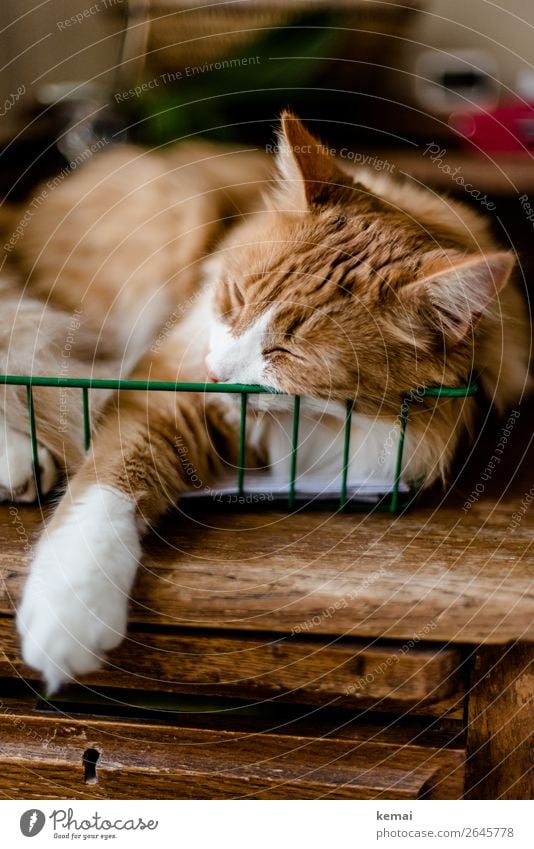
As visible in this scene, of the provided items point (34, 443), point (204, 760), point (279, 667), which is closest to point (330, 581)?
point (279, 667)

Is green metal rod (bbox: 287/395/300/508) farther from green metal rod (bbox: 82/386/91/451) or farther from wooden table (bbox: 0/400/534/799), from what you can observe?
green metal rod (bbox: 82/386/91/451)

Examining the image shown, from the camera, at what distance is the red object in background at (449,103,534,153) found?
0.93 meters

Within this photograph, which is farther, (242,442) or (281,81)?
(281,81)

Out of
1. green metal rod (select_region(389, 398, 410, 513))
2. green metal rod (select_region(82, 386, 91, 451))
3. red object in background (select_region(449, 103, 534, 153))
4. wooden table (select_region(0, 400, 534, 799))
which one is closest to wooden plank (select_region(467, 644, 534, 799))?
wooden table (select_region(0, 400, 534, 799))

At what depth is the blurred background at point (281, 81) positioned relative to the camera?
94cm

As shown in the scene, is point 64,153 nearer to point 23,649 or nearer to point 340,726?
point 23,649

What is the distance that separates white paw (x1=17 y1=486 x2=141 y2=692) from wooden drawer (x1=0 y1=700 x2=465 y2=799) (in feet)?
0.26

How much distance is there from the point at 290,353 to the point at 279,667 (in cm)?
30

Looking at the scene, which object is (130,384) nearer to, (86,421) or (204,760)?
(86,421)

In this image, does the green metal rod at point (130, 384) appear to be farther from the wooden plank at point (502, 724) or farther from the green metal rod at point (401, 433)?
the wooden plank at point (502, 724)

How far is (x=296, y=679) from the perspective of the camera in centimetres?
66

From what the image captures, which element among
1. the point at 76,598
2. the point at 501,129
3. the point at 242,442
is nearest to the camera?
the point at 76,598

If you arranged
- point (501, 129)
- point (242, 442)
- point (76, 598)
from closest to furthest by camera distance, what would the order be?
point (76, 598) → point (242, 442) → point (501, 129)

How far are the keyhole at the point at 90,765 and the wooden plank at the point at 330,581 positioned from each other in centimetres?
15
